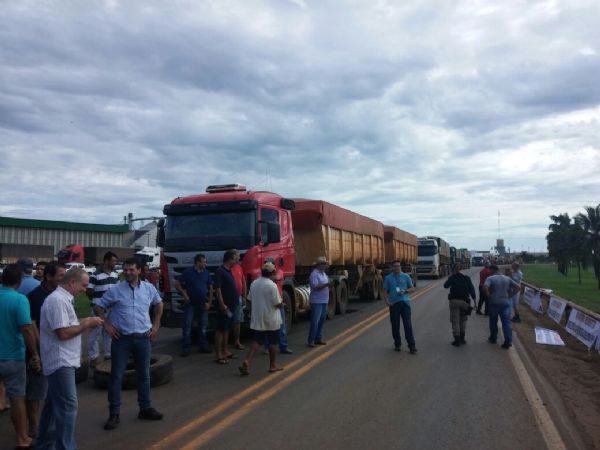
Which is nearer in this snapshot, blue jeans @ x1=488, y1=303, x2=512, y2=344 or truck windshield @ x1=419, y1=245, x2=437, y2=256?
blue jeans @ x1=488, y1=303, x2=512, y2=344

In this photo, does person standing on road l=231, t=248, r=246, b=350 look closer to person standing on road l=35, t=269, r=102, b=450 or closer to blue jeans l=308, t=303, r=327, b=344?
blue jeans l=308, t=303, r=327, b=344

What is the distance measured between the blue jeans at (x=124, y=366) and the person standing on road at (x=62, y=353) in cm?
104

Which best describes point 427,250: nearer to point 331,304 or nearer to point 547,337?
point 331,304

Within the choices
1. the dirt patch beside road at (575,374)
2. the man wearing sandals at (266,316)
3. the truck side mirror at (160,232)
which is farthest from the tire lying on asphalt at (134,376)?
the dirt patch beside road at (575,374)

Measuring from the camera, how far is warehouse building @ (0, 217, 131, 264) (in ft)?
163

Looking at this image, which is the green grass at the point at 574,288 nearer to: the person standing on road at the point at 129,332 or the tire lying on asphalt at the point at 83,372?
the tire lying on asphalt at the point at 83,372

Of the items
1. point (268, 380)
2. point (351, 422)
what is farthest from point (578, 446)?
point (268, 380)

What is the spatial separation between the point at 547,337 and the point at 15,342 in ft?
37.3

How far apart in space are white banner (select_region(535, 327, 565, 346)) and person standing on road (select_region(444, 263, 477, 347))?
217cm

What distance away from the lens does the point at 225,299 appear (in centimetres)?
890

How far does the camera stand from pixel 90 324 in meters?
4.42

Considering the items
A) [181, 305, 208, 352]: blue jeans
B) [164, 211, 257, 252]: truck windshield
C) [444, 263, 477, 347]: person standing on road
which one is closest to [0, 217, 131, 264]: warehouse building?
[164, 211, 257, 252]: truck windshield

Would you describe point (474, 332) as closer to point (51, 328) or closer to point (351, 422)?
point (351, 422)

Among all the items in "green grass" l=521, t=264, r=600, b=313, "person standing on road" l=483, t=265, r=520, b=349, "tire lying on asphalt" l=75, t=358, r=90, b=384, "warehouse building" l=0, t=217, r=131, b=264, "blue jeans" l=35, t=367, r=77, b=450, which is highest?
"warehouse building" l=0, t=217, r=131, b=264
